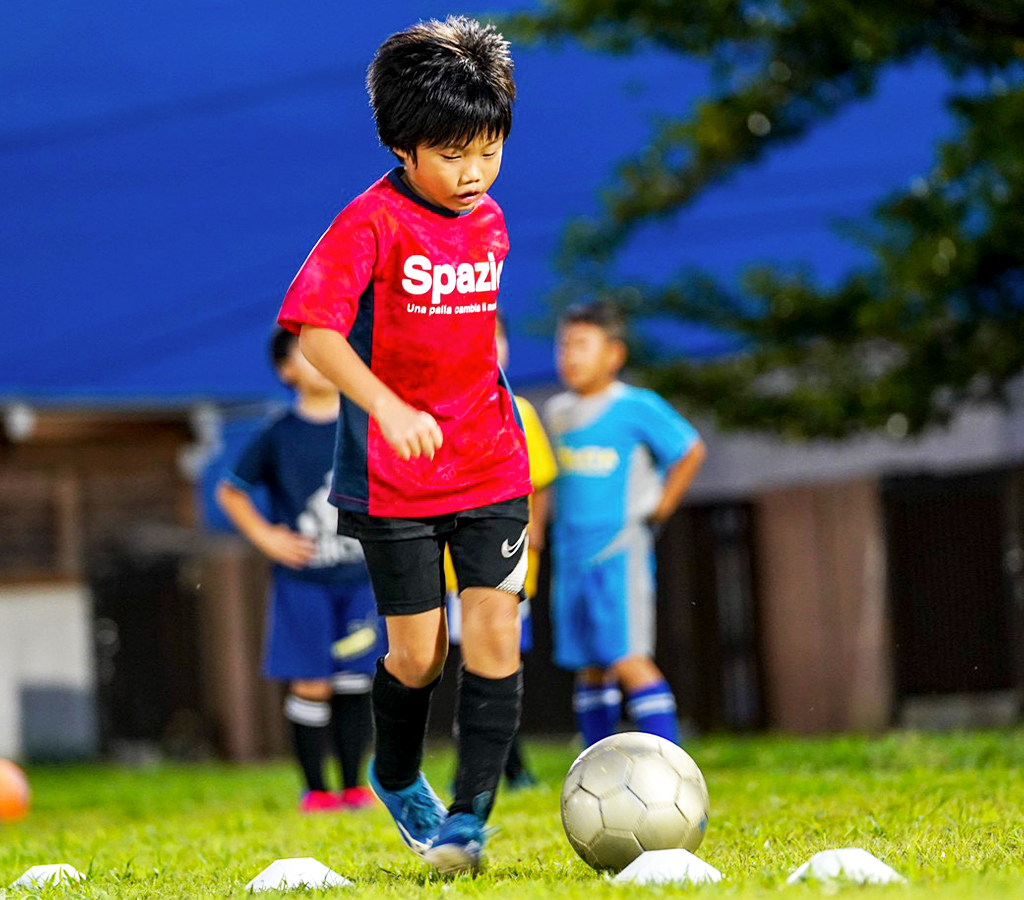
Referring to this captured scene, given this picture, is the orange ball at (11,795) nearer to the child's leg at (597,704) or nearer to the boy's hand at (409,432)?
the child's leg at (597,704)

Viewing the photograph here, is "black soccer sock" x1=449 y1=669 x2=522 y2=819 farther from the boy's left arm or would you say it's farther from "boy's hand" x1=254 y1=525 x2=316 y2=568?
the boy's left arm

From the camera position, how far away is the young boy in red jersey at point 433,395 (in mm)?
3594

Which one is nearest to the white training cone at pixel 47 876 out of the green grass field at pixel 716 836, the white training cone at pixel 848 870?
the green grass field at pixel 716 836

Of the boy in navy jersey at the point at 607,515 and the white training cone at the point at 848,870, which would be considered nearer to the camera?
the white training cone at the point at 848,870

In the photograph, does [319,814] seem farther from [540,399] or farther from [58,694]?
[58,694]

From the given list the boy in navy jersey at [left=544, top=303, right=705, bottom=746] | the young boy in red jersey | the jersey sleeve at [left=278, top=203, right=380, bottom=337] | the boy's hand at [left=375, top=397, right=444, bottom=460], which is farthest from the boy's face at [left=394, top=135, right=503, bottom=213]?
the boy in navy jersey at [left=544, top=303, right=705, bottom=746]

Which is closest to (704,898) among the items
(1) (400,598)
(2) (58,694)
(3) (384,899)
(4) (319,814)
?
(3) (384,899)

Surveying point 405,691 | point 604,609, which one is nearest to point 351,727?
point 604,609

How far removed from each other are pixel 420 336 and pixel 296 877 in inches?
47.5

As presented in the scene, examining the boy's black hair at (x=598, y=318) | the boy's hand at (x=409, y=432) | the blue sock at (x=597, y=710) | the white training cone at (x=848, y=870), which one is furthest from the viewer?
the boy's black hair at (x=598, y=318)

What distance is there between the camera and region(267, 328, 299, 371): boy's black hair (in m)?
6.71

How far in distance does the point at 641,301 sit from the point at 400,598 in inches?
216

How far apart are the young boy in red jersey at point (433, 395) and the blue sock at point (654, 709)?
7.98 feet

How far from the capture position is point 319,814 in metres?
5.96
